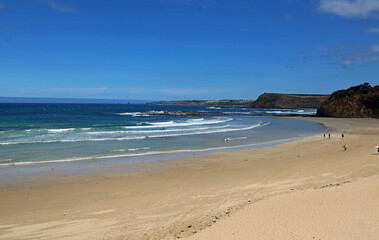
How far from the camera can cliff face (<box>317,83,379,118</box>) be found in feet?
205

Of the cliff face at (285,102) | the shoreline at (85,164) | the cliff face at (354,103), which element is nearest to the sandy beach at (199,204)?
the shoreline at (85,164)

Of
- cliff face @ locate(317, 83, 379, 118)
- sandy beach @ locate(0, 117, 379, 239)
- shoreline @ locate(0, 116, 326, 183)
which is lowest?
shoreline @ locate(0, 116, 326, 183)

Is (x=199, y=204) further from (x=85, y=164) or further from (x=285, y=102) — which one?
(x=285, y=102)

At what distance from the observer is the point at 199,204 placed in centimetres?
945

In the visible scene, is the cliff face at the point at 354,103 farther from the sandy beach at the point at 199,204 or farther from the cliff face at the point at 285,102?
the cliff face at the point at 285,102

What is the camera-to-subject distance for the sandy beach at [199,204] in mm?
6918

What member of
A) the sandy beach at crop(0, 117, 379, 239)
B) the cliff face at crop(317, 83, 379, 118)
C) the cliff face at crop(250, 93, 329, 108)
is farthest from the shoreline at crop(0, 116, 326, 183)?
the cliff face at crop(250, 93, 329, 108)

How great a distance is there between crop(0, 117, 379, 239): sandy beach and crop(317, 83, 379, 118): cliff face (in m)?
55.1

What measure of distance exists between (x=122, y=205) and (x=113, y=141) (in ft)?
58.1

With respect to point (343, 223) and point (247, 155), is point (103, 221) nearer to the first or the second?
point (343, 223)

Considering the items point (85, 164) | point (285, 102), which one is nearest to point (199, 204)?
point (85, 164)

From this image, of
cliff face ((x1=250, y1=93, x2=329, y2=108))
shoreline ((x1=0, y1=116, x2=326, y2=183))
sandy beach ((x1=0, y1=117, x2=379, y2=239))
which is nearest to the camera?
sandy beach ((x1=0, y1=117, x2=379, y2=239))

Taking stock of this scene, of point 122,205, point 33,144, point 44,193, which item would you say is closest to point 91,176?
point 44,193

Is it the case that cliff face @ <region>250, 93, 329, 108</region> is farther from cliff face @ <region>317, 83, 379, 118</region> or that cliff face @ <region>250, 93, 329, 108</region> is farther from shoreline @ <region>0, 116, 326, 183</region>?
shoreline @ <region>0, 116, 326, 183</region>
